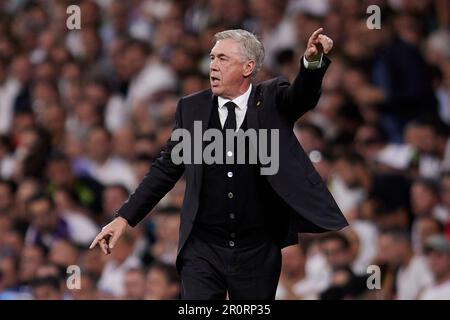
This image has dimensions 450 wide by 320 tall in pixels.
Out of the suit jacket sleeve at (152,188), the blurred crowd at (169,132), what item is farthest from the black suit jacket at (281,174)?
the blurred crowd at (169,132)

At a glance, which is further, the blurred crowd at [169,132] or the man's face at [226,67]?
the blurred crowd at [169,132]

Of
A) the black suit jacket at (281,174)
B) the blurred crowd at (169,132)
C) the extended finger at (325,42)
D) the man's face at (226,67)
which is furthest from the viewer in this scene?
the blurred crowd at (169,132)

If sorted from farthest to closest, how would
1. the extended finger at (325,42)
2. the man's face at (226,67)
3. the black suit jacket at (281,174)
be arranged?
the man's face at (226,67), the black suit jacket at (281,174), the extended finger at (325,42)

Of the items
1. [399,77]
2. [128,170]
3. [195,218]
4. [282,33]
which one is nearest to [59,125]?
[128,170]

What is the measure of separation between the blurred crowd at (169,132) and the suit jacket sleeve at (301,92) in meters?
2.06

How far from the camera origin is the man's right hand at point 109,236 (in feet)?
18.5

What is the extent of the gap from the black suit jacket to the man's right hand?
0.23ft

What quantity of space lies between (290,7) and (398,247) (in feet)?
10.4

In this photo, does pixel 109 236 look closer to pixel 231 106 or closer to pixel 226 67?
pixel 231 106

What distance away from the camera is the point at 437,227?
805 centimetres

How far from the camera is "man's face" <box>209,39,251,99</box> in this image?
18.8 ft

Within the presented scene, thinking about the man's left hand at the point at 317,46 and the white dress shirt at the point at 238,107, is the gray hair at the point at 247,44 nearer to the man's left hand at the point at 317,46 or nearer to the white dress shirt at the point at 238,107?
the white dress shirt at the point at 238,107
